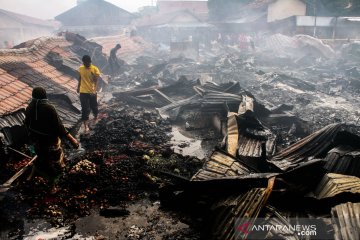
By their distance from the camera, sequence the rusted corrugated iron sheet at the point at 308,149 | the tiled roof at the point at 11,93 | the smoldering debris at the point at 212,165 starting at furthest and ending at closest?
the tiled roof at the point at 11,93, the rusted corrugated iron sheet at the point at 308,149, the smoldering debris at the point at 212,165

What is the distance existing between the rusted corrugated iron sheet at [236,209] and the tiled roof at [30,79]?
5255 millimetres

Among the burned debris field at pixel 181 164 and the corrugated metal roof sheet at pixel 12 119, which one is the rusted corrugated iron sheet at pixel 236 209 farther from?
the corrugated metal roof sheet at pixel 12 119

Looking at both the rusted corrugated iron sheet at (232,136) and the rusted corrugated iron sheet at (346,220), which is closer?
the rusted corrugated iron sheet at (346,220)

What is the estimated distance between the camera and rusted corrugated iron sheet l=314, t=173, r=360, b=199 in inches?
141

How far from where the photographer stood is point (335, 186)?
145 inches

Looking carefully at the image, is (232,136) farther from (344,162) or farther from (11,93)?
(11,93)

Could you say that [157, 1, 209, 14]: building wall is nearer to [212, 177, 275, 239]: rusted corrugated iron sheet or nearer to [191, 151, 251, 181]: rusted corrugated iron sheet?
[191, 151, 251, 181]: rusted corrugated iron sheet

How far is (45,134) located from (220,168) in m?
2.86

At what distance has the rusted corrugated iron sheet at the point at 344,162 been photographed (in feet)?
14.6

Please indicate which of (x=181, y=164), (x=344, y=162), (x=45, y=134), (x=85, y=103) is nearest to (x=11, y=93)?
(x=85, y=103)

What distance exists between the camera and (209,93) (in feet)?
31.5

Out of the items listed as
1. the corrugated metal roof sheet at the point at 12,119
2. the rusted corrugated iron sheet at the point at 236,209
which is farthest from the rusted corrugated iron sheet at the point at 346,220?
the corrugated metal roof sheet at the point at 12,119

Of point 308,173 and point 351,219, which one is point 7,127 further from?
point 351,219

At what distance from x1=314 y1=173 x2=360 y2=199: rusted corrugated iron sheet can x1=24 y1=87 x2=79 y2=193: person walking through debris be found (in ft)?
12.6
